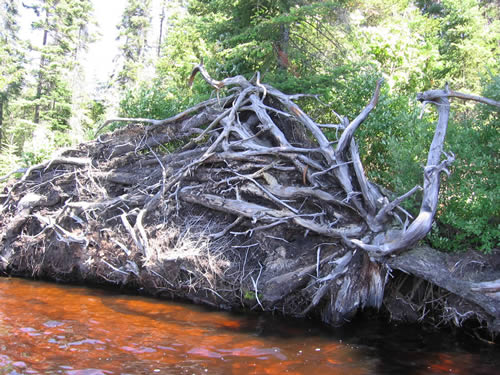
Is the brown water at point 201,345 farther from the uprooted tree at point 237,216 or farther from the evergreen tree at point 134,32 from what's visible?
the evergreen tree at point 134,32

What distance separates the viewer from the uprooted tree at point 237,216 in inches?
236

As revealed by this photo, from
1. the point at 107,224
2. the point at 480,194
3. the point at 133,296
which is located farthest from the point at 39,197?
the point at 480,194

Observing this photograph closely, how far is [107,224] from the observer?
8.12 m

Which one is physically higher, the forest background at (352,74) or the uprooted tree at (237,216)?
the forest background at (352,74)

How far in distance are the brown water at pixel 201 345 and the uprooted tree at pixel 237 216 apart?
0.46 meters

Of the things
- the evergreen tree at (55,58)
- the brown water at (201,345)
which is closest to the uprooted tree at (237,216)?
the brown water at (201,345)

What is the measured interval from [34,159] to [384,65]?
10585mm

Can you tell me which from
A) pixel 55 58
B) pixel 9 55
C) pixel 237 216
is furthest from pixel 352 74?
pixel 9 55

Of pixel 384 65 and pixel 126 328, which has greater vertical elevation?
pixel 384 65

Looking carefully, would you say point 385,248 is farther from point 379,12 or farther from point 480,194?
point 379,12

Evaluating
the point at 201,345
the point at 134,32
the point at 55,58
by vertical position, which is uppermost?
the point at 134,32

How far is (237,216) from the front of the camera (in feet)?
24.0

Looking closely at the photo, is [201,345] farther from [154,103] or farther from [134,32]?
[134,32]

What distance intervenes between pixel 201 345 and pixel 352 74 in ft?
23.0
